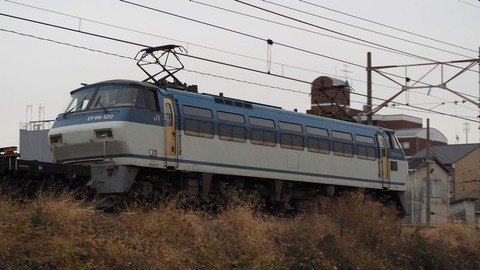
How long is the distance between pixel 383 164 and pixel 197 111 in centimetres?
953

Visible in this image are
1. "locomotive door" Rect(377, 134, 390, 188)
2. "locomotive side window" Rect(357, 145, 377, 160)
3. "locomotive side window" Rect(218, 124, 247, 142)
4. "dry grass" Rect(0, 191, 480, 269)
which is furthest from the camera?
"locomotive door" Rect(377, 134, 390, 188)

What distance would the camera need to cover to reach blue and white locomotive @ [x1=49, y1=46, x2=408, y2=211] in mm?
16953

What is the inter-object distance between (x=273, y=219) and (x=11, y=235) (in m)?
7.23

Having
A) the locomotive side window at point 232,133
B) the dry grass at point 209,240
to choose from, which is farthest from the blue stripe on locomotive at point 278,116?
the dry grass at point 209,240

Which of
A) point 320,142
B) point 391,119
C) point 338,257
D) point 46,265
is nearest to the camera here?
point 46,265

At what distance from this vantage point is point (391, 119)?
9794 cm

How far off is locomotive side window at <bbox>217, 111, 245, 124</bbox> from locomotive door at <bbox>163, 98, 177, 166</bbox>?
1730 millimetres

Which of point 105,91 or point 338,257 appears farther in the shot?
point 105,91

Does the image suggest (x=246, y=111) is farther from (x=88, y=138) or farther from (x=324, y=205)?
(x=88, y=138)

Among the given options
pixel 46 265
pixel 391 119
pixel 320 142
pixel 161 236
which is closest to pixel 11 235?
Result: pixel 46 265

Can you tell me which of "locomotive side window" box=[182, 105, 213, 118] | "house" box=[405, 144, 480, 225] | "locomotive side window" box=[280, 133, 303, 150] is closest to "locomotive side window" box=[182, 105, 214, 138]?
"locomotive side window" box=[182, 105, 213, 118]

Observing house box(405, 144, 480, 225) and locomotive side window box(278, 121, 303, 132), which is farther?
house box(405, 144, 480, 225)

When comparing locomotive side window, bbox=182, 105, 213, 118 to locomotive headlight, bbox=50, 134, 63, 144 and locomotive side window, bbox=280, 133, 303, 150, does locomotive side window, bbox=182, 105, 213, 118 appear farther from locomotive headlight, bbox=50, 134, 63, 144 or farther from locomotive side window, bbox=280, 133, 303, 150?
locomotive headlight, bbox=50, 134, 63, 144

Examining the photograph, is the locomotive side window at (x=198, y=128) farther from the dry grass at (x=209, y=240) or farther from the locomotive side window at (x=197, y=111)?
the dry grass at (x=209, y=240)
